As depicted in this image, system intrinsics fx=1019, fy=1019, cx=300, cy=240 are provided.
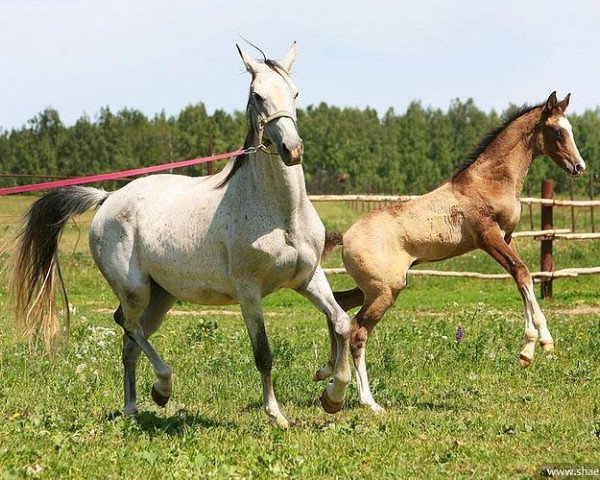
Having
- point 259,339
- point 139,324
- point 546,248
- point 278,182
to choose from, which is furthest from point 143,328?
point 546,248

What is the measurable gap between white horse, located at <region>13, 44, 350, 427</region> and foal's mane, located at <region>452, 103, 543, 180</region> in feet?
10.2

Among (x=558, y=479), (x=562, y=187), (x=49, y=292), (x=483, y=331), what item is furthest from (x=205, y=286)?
(x=562, y=187)

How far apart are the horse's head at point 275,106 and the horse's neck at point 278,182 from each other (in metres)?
0.14

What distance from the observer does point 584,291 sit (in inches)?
734

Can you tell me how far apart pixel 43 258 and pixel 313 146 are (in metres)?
64.2

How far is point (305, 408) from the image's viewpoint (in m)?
7.94

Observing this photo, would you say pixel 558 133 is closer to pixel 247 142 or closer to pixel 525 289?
pixel 525 289

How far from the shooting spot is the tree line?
5725 centimetres

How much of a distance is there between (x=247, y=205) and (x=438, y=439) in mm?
1953

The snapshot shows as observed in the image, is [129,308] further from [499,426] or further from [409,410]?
[499,426]

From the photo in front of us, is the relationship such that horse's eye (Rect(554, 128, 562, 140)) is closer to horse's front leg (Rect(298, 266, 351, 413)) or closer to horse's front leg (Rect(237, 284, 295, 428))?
horse's front leg (Rect(298, 266, 351, 413))

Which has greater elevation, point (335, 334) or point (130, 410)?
point (335, 334)

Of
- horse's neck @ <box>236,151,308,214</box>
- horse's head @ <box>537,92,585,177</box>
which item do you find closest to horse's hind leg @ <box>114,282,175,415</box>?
horse's neck @ <box>236,151,308,214</box>

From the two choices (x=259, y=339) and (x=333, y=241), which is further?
(x=333, y=241)
